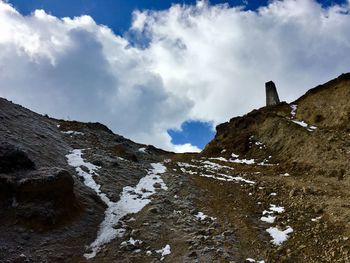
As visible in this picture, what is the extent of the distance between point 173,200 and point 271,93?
33779 millimetres

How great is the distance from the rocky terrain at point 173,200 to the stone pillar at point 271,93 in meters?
16.0

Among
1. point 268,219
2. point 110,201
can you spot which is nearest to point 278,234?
point 268,219

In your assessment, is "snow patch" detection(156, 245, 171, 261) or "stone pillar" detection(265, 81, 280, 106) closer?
"snow patch" detection(156, 245, 171, 261)

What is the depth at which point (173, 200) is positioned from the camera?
2288 cm

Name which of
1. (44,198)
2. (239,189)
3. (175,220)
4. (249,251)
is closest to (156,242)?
(175,220)

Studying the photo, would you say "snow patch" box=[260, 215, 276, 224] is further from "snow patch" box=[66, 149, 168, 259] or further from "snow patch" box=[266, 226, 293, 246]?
"snow patch" box=[66, 149, 168, 259]

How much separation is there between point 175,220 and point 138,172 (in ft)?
32.8

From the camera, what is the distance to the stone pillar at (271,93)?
52.5 metres

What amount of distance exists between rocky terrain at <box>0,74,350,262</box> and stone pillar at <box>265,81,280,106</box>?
52.3 feet

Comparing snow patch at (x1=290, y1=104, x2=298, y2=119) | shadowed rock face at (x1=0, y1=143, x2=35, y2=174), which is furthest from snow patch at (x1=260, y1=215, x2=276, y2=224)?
snow patch at (x1=290, y1=104, x2=298, y2=119)

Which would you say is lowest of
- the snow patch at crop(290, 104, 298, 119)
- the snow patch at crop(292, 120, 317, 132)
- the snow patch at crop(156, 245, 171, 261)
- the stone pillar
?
the snow patch at crop(156, 245, 171, 261)

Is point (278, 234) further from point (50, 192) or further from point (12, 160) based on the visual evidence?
point (12, 160)

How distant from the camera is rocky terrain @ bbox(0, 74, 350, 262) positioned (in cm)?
1614

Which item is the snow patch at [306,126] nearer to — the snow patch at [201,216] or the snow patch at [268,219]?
the snow patch at [268,219]
